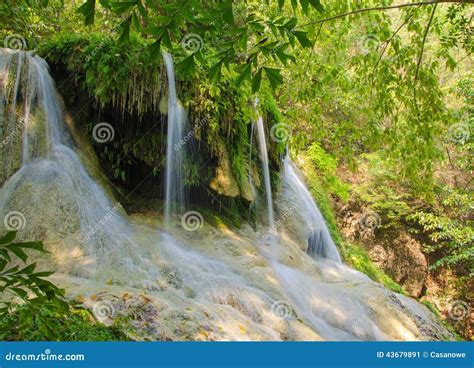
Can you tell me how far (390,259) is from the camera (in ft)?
48.4

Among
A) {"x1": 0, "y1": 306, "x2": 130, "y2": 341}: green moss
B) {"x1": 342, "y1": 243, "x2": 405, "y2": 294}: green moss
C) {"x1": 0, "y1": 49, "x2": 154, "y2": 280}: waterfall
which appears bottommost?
{"x1": 342, "y1": 243, "x2": 405, "y2": 294}: green moss

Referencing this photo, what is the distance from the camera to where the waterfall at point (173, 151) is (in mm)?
7410

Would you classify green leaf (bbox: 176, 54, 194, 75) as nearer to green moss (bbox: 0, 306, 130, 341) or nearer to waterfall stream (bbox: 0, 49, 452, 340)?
green moss (bbox: 0, 306, 130, 341)

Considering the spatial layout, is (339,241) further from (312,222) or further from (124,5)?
(124,5)

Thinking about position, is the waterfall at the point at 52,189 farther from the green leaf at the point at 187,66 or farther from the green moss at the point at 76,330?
the green leaf at the point at 187,66

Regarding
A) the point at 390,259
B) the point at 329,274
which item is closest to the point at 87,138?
the point at 329,274

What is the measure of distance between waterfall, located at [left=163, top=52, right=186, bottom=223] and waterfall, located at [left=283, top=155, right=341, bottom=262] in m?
3.86

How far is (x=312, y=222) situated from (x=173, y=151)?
4889 mm

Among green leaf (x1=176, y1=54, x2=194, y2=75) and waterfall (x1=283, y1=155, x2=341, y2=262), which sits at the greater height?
green leaf (x1=176, y1=54, x2=194, y2=75)

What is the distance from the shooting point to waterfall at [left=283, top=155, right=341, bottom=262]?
10.8m

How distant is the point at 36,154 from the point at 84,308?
3.22 meters

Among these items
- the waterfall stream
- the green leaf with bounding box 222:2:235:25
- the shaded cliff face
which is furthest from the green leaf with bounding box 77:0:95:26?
the shaded cliff face

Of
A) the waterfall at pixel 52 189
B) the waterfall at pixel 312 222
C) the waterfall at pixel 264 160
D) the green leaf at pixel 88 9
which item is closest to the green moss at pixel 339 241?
the waterfall at pixel 312 222

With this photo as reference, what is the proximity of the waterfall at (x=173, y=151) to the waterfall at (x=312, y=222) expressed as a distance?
12.7 ft
